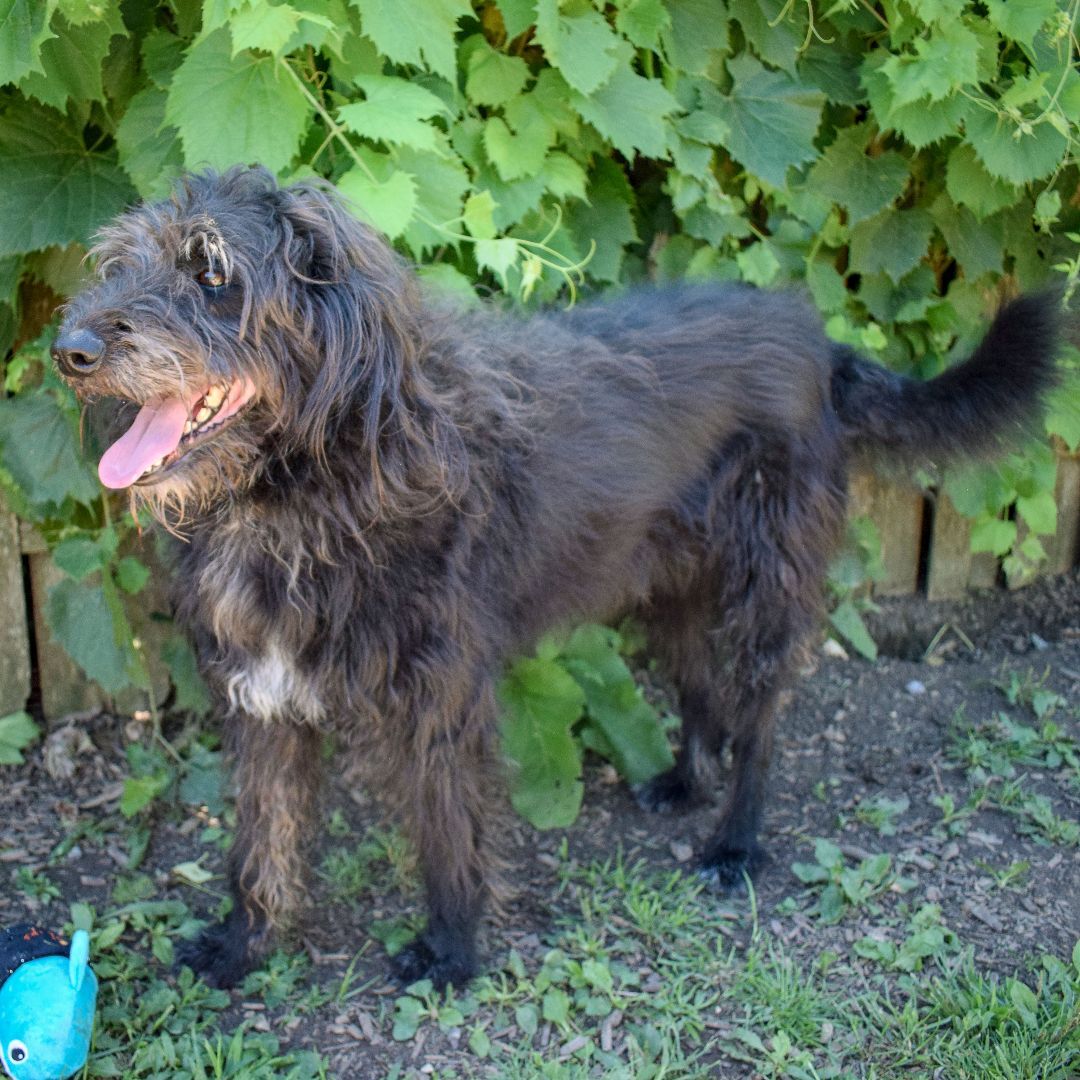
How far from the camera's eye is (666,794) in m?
3.85

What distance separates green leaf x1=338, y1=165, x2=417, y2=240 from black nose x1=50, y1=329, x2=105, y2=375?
0.74 meters

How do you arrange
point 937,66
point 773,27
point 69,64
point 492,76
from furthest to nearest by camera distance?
point 773,27 < point 937,66 < point 492,76 < point 69,64

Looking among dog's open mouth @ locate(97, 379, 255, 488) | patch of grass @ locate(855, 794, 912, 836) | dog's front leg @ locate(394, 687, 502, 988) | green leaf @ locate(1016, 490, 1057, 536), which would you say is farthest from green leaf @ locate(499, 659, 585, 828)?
green leaf @ locate(1016, 490, 1057, 536)

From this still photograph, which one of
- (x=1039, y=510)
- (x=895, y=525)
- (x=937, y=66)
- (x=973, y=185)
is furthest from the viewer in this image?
(x=895, y=525)

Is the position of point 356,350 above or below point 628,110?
below

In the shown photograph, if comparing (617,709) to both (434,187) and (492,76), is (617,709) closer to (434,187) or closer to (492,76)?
(434,187)

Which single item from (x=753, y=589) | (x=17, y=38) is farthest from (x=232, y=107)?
(x=753, y=589)

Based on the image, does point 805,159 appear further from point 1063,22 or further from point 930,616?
point 930,616

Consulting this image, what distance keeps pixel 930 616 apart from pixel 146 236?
133 inches

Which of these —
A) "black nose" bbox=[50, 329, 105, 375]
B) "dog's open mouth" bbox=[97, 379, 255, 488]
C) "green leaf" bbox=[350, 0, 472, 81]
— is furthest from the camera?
"green leaf" bbox=[350, 0, 472, 81]

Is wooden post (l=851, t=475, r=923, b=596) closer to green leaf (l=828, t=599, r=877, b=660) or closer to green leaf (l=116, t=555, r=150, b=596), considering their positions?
green leaf (l=828, t=599, r=877, b=660)

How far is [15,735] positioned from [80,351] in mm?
2004

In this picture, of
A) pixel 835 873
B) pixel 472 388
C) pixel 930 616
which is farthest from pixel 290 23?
pixel 930 616

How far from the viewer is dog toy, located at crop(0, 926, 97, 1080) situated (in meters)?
2.44
